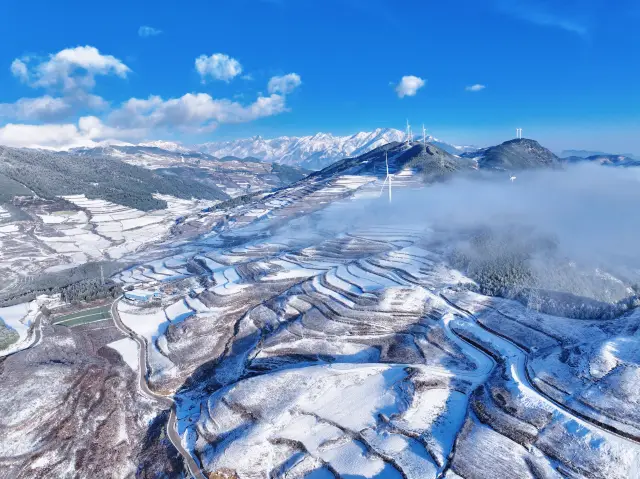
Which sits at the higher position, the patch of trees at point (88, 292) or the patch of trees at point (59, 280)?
the patch of trees at point (88, 292)

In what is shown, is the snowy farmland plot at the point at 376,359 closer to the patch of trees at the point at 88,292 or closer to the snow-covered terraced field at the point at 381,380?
the snow-covered terraced field at the point at 381,380

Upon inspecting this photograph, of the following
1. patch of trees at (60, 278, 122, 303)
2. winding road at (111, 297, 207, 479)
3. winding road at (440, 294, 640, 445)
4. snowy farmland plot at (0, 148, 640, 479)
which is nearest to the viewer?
winding road at (440, 294, 640, 445)

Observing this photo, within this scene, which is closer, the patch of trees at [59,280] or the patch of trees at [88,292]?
the patch of trees at [88,292]

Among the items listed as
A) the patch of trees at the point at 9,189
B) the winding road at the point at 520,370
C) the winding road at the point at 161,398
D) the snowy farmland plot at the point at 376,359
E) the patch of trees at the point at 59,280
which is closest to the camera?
the winding road at the point at 520,370

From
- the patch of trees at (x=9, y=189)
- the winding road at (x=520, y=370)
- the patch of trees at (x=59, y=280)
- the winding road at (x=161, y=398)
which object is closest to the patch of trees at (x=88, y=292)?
the patch of trees at (x=59, y=280)

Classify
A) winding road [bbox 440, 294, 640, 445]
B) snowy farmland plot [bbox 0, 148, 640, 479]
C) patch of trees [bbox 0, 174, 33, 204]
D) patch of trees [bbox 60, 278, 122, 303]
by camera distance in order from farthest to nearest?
patch of trees [bbox 0, 174, 33, 204], patch of trees [bbox 60, 278, 122, 303], snowy farmland plot [bbox 0, 148, 640, 479], winding road [bbox 440, 294, 640, 445]

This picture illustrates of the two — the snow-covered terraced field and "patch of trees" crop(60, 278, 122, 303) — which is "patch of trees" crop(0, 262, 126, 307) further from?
the snow-covered terraced field

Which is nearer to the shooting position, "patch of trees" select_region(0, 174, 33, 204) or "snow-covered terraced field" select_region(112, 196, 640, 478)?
"snow-covered terraced field" select_region(112, 196, 640, 478)

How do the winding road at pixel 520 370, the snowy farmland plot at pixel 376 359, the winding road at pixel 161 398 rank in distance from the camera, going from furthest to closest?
the winding road at pixel 161 398 < the snowy farmland plot at pixel 376 359 < the winding road at pixel 520 370

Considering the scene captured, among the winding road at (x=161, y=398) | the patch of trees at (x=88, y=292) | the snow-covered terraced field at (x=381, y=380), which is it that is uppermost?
the patch of trees at (x=88, y=292)

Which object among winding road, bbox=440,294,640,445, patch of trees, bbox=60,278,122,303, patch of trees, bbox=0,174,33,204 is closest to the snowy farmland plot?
winding road, bbox=440,294,640,445
